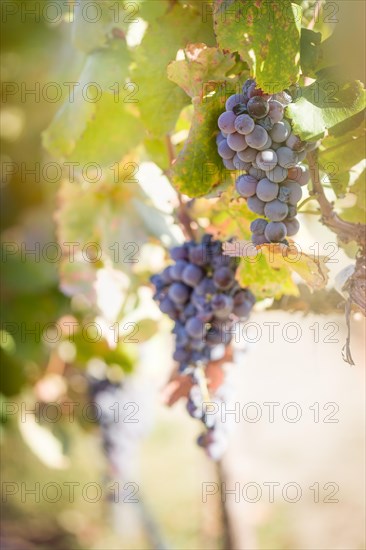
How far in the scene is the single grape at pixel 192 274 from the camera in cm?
95

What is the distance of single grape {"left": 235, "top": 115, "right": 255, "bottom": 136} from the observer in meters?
0.63

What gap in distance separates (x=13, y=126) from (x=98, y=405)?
→ 0.91m

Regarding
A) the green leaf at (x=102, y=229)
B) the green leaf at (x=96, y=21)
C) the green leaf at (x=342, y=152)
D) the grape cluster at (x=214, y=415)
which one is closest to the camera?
the green leaf at (x=342, y=152)

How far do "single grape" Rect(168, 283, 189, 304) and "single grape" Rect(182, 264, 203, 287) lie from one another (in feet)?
0.06

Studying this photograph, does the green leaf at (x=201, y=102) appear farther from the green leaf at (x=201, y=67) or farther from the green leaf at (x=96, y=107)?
the green leaf at (x=96, y=107)

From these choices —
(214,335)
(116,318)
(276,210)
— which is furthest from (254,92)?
(116,318)

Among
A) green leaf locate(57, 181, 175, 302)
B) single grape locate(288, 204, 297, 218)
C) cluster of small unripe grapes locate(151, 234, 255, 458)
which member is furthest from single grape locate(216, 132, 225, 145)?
green leaf locate(57, 181, 175, 302)

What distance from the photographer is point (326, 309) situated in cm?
106

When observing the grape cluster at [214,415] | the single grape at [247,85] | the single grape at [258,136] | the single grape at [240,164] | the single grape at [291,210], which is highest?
the single grape at [247,85]

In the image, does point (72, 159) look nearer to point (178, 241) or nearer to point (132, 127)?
point (132, 127)

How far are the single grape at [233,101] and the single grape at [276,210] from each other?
109 millimetres

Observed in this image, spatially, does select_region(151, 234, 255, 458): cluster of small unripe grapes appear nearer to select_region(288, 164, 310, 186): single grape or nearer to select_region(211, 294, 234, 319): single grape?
select_region(211, 294, 234, 319): single grape

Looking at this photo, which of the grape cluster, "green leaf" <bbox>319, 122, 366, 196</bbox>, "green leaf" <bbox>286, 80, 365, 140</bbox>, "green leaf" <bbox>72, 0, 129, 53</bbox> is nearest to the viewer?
"green leaf" <bbox>286, 80, 365, 140</bbox>

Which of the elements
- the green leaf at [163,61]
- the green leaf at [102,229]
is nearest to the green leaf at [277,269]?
the green leaf at [163,61]
